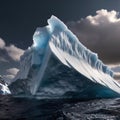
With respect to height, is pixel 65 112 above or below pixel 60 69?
below

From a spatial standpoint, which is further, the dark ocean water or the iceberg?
the iceberg

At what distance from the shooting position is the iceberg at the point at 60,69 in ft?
77.0

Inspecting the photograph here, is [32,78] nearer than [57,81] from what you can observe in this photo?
No

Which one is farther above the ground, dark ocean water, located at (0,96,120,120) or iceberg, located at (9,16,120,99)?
iceberg, located at (9,16,120,99)

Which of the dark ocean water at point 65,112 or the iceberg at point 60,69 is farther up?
the iceberg at point 60,69

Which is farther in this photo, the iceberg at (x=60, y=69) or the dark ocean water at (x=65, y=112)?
the iceberg at (x=60, y=69)

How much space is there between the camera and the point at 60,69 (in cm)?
2338

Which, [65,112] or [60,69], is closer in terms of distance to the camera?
[65,112]

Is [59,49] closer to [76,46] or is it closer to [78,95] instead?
[76,46]

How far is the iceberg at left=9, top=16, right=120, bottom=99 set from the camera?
23.5m

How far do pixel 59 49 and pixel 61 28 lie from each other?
2376 millimetres

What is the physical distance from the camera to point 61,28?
87.0 feet

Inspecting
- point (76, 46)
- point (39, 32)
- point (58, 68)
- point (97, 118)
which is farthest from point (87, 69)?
point (97, 118)

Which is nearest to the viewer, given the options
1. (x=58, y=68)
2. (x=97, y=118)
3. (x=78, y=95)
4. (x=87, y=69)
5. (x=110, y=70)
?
(x=97, y=118)
